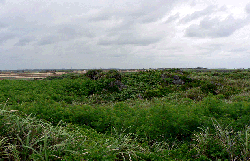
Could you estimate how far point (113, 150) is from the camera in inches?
152

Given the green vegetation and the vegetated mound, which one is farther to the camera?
the vegetated mound

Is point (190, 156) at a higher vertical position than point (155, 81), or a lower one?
lower

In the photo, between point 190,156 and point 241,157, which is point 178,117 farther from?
point 241,157

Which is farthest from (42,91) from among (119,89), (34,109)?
(34,109)

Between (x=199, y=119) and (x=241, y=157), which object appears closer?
(x=241, y=157)

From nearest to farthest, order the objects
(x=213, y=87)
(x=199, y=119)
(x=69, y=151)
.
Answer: (x=69, y=151)
(x=199, y=119)
(x=213, y=87)

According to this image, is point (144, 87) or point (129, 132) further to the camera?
point (144, 87)

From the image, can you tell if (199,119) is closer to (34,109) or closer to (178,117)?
(178,117)

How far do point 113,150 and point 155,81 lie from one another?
1615cm

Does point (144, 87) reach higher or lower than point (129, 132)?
higher

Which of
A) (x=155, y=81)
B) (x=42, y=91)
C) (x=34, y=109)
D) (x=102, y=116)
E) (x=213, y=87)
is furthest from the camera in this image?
(x=155, y=81)

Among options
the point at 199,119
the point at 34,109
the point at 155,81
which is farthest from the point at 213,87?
the point at 34,109

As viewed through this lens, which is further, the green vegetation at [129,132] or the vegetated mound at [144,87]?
the vegetated mound at [144,87]

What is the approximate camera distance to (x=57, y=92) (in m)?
16.4
